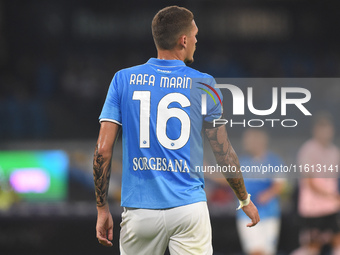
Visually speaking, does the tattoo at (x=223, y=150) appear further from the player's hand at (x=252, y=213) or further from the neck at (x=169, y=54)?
the neck at (x=169, y=54)

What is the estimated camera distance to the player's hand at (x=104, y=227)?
125 inches

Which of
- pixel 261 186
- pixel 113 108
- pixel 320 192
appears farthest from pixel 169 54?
pixel 320 192

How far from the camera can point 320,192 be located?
701cm

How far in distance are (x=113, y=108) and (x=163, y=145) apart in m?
0.34

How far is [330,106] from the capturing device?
10039mm

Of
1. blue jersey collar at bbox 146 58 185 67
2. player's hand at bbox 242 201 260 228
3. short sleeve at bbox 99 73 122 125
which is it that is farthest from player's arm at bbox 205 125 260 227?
short sleeve at bbox 99 73 122 125

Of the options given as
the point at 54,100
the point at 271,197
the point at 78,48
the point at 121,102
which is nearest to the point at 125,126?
the point at 121,102

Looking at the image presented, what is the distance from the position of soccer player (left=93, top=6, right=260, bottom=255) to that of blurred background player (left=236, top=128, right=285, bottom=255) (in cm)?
371

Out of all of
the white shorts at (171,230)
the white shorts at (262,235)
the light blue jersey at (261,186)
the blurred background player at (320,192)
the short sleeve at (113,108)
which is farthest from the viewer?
the white shorts at (262,235)

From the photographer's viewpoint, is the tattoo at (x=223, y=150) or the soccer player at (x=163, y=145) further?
the tattoo at (x=223, y=150)

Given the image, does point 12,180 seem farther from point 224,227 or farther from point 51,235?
point 224,227

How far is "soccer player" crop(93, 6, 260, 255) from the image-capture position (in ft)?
10.0

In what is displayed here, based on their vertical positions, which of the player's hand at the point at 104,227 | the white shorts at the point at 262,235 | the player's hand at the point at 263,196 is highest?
the player's hand at the point at 104,227

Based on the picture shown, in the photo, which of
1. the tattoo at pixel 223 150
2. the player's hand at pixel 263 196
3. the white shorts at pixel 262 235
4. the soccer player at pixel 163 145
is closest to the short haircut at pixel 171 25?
the soccer player at pixel 163 145
